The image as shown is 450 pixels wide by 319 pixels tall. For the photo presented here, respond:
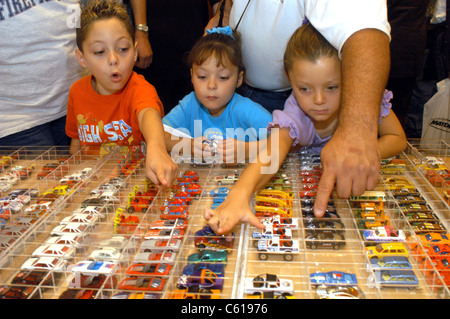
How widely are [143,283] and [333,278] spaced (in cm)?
53

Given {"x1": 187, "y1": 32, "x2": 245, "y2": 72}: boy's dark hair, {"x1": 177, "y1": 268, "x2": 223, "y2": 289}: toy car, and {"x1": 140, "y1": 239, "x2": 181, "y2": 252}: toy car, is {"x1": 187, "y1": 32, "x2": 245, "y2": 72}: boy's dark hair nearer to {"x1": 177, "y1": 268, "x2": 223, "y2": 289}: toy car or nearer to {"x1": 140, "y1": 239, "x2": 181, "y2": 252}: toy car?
{"x1": 140, "y1": 239, "x2": 181, "y2": 252}: toy car

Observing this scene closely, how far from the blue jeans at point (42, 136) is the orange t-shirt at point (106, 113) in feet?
0.68

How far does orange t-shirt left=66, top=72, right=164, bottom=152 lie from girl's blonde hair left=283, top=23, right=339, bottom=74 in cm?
78

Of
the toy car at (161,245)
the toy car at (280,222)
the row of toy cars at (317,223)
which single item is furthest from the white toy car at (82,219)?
the row of toy cars at (317,223)

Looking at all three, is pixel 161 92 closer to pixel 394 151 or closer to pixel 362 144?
pixel 394 151

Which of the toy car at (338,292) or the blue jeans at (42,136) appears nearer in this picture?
the toy car at (338,292)

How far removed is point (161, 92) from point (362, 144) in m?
1.80

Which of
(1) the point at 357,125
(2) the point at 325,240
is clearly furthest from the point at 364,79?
(2) the point at 325,240

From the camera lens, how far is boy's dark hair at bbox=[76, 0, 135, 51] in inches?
83.5

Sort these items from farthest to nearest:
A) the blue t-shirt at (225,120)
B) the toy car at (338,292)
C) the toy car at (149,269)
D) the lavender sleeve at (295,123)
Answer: the blue t-shirt at (225,120) < the lavender sleeve at (295,123) < the toy car at (149,269) < the toy car at (338,292)

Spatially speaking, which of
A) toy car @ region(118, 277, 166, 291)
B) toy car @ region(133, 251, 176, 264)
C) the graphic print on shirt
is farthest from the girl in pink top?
the graphic print on shirt

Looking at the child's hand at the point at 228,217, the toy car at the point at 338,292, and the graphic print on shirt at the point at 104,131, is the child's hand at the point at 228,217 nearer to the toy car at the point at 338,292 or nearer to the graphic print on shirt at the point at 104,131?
the toy car at the point at 338,292

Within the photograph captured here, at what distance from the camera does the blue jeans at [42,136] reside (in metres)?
2.31
